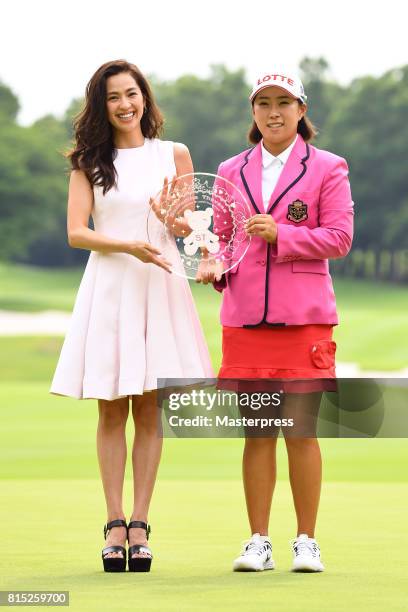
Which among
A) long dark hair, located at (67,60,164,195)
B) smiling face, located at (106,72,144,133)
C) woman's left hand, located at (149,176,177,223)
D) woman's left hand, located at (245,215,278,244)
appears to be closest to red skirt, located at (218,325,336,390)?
woman's left hand, located at (245,215,278,244)

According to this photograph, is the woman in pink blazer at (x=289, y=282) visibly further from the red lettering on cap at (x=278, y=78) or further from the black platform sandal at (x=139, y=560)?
the black platform sandal at (x=139, y=560)

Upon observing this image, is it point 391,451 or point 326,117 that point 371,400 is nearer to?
point 391,451

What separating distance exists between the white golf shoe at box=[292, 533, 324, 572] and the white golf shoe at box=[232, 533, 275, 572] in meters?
0.10

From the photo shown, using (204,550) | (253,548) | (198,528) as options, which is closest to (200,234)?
(253,548)

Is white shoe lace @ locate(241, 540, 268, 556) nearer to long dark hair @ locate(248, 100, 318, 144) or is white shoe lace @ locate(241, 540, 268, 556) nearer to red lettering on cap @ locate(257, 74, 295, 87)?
long dark hair @ locate(248, 100, 318, 144)

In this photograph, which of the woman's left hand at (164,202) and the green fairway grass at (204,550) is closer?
the green fairway grass at (204,550)

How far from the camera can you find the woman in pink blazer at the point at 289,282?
4980 millimetres

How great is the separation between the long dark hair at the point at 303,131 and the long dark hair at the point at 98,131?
1.31ft

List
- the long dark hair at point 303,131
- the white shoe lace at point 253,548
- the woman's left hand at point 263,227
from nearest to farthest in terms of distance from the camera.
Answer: the woman's left hand at point 263,227, the white shoe lace at point 253,548, the long dark hair at point 303,131

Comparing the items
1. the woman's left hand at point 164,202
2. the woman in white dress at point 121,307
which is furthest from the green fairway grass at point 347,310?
the woman's left hand at point 164,202

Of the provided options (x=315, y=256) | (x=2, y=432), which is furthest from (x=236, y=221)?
(x=2, y=432)

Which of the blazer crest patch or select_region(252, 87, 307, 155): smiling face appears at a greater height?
select_region(252, 87, 307, 155): smiling face

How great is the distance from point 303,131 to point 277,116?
159 mm

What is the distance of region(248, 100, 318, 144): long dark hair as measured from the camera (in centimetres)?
520
